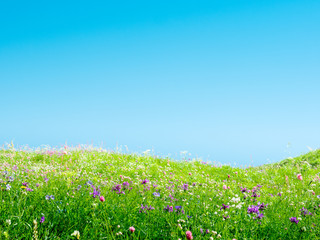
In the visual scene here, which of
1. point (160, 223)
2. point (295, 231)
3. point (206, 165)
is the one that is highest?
point (206, 165)

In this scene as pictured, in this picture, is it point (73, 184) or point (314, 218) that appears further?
point (73, 184)

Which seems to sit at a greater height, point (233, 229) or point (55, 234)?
point (55, 234)

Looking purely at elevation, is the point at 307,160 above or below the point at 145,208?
above

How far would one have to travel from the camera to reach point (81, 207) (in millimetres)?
4355

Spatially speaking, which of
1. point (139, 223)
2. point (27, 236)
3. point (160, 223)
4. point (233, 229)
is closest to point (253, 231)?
point (233, 229)

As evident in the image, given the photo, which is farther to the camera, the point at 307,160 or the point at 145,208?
the point at 307,160

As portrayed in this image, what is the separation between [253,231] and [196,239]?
1.18m

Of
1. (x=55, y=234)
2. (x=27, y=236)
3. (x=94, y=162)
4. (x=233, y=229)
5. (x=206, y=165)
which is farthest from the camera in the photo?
(x=206, y=165)

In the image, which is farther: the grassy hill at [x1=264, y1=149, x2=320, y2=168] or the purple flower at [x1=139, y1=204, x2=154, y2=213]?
the grassy hill at [x1=264, y1=149, x2=320, y2=168]

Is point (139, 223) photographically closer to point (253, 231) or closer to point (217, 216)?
point (217, 216)

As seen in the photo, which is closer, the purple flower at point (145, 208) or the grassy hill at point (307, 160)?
the purple flower at point (145, 208)

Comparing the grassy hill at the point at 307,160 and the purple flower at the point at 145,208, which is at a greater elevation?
the grassy hill at the point at 307,160

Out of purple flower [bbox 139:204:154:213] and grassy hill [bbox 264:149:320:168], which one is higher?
grassy hill [bbox 264:149:320:168]

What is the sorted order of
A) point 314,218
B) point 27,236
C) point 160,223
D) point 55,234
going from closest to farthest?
1. point 27,236
2. point 55,234
3. point 160,223
4. point 314,218
